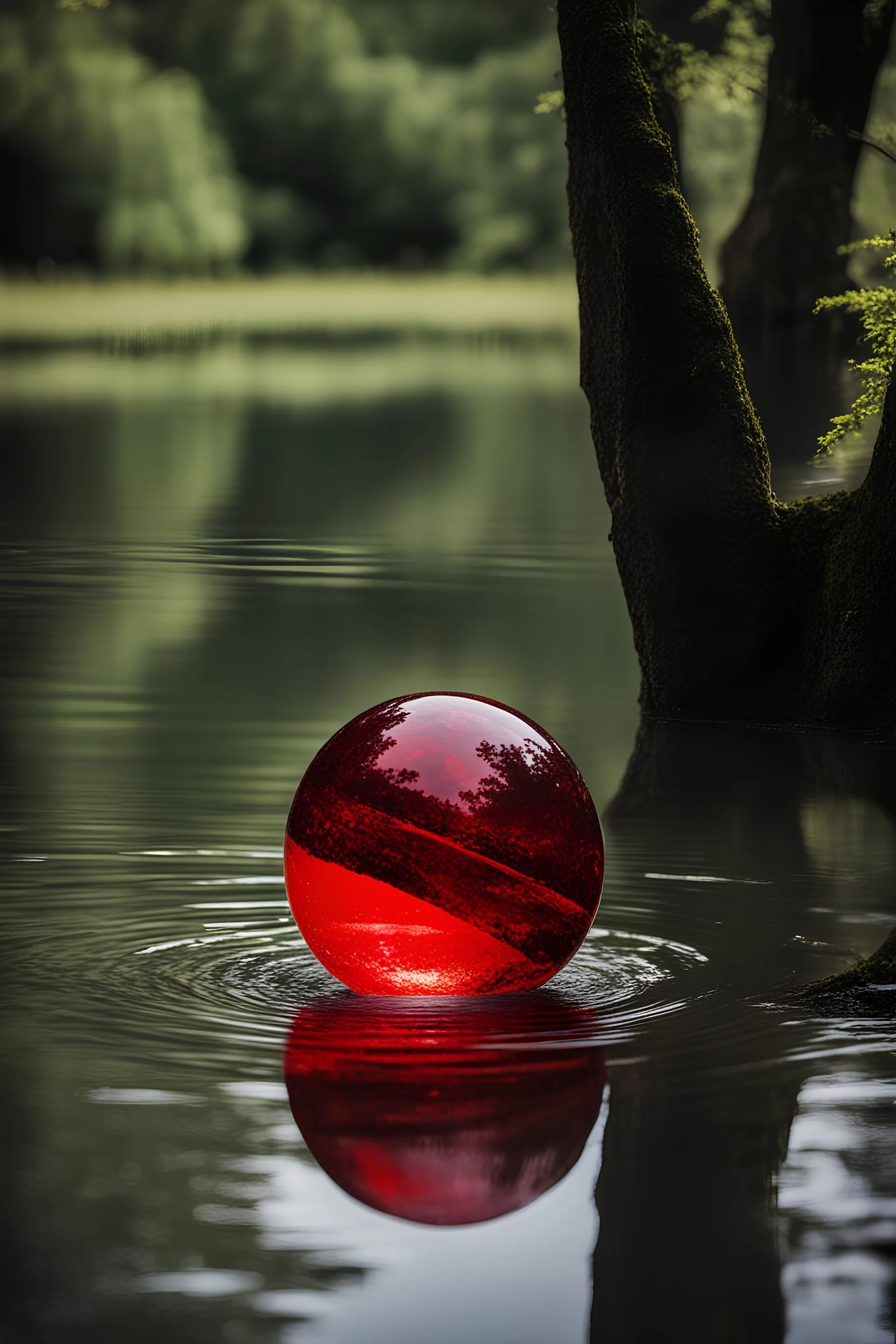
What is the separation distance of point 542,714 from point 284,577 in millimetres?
7571

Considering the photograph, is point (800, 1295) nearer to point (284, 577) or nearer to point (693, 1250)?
point (693, 1250)

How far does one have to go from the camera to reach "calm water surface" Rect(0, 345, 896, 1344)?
18.2 ft

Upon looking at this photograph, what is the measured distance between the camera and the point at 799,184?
163 ft

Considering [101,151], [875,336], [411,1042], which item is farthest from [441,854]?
[101,151]

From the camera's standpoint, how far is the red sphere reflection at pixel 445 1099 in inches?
246

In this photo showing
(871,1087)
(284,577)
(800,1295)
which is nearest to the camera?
(800,1295)

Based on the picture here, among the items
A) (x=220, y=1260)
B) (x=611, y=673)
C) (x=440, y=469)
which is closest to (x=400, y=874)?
(x=220, y=1260)

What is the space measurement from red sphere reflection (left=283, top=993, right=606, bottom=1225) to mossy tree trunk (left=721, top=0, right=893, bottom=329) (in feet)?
113

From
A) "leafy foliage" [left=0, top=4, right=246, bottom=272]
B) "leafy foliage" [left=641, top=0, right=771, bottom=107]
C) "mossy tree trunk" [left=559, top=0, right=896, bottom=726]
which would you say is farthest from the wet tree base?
"leafy foliage" [left=0, top=4, right=246, bottom=272]

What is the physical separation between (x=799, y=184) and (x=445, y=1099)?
149ft

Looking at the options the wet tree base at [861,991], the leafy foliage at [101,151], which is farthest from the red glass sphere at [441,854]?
the leafy foliage at [101,151]

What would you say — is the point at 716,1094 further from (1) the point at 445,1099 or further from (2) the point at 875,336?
(2) the point at 875,336

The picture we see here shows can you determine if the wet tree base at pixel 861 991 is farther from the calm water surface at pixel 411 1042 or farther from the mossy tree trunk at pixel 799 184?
the mossy tree trunk at pixel 799 184

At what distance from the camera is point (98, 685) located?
53.4 ft
